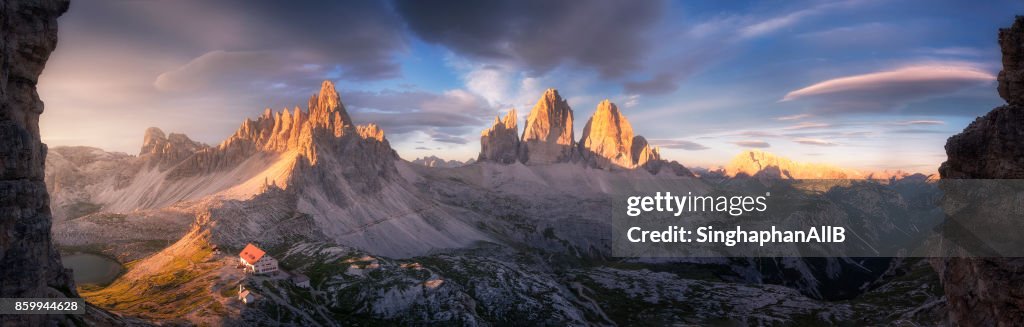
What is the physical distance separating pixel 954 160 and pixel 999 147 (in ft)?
14.6

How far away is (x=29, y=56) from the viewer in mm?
61844

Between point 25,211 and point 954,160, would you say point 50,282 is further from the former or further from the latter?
point 954,160

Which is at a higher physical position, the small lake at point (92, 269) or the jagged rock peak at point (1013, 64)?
the jagged rock peak at point (1013, 64)

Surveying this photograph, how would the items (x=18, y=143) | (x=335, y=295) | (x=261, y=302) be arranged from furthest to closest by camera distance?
(x=335, y=295), (x=261, y=302), (x=18, y=143)

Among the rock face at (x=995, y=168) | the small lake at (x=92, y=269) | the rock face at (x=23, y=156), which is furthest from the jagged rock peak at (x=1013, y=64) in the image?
the small lake at (x=92, y=269)

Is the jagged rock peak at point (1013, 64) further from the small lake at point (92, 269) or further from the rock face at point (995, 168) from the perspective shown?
the small lake at point (92, 269)

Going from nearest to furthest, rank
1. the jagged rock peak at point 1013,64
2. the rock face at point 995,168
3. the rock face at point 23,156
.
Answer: the rock face at point 995,168, the jagged rock peak at point 1013,64, the rock face at point 23,156

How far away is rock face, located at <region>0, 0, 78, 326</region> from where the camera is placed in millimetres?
56469

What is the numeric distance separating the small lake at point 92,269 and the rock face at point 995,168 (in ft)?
700

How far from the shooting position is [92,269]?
187 meters

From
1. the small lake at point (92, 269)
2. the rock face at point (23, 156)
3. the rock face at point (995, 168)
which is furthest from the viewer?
the small lake at point (92, 269)

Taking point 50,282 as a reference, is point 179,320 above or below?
below

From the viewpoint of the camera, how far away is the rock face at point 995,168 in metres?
39.1

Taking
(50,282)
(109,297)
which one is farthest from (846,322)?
(109,297)
